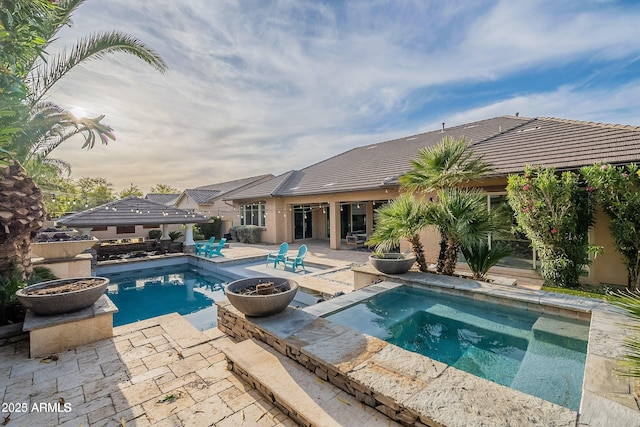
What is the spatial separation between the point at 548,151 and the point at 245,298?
1044 cm

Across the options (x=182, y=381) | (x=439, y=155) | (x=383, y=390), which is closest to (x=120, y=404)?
(x=182, y=381)

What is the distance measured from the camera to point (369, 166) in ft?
54.8

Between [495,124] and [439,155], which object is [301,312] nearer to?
[439,155]

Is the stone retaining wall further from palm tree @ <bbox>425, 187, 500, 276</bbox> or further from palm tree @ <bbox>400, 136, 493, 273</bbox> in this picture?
palm tree @ <bbox>400, 136, 493, 273</bbox>

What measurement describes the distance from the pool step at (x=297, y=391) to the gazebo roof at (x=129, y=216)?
45.8 feet

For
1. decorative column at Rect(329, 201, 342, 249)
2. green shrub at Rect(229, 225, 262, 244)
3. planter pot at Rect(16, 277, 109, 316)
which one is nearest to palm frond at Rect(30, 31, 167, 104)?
planter pot at Rect(16, 277, 109, 316)

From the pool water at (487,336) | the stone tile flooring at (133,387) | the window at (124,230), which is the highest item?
the window at (124,230)

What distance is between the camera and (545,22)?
718 centimetres

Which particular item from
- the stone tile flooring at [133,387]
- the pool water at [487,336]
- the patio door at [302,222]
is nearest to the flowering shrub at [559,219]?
the pool water at [487,336]

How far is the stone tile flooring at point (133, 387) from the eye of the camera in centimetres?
297

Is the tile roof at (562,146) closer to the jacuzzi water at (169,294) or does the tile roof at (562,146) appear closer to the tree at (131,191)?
the jacuzzi water at (169,294)

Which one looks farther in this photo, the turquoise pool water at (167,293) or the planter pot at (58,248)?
the planter pot at (58,248)

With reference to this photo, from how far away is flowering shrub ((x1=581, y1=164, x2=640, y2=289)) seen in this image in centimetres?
640

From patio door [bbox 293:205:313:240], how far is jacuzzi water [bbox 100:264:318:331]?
24.9 ft
